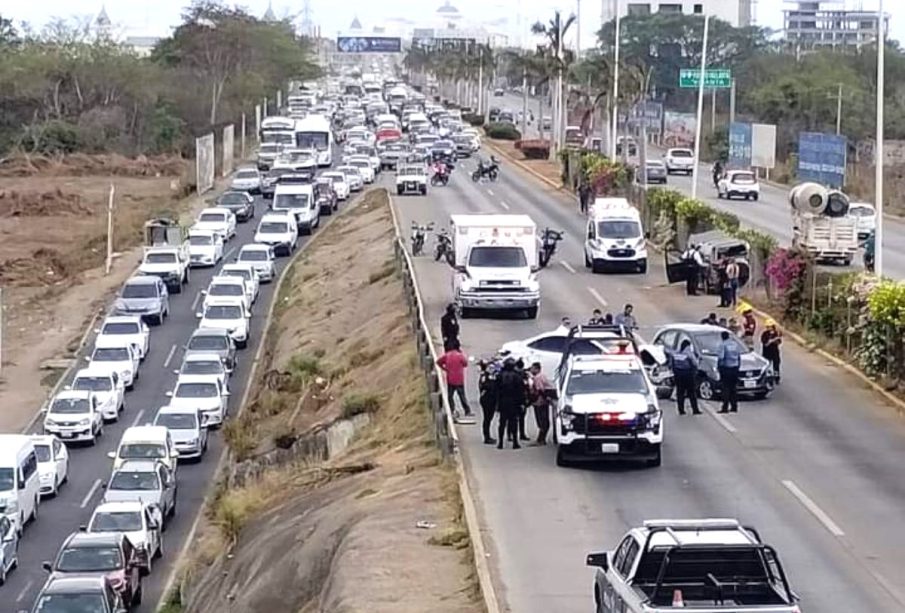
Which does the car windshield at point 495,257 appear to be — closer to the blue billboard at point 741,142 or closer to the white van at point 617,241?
the white van at point 617,241

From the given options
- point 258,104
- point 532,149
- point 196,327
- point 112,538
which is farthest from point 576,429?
point 258,104

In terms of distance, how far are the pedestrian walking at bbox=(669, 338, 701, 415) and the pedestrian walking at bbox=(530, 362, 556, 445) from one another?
344 centimetres

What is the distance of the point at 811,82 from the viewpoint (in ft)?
395

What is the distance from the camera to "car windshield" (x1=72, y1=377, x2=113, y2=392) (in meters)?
48.3

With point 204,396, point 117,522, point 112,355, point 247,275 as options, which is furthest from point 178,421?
point 247,275

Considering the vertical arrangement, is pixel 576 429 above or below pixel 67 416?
above

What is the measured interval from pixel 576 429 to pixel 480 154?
314 feet

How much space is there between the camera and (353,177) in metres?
95.1

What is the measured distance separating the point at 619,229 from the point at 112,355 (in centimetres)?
1501

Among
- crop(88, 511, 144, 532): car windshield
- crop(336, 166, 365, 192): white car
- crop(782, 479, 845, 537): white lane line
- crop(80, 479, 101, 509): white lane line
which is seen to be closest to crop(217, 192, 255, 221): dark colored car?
crop(336, 166, 365, 192): white car

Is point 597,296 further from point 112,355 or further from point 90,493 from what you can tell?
point 90,493

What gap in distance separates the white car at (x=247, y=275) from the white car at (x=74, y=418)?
576 inches

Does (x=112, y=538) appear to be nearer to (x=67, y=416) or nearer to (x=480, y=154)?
(x=67, y=416)

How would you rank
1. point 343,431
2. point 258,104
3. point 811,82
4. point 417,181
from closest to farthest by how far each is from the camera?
point 343,431 < point 417,181 < point 811,82 < point 258,104
